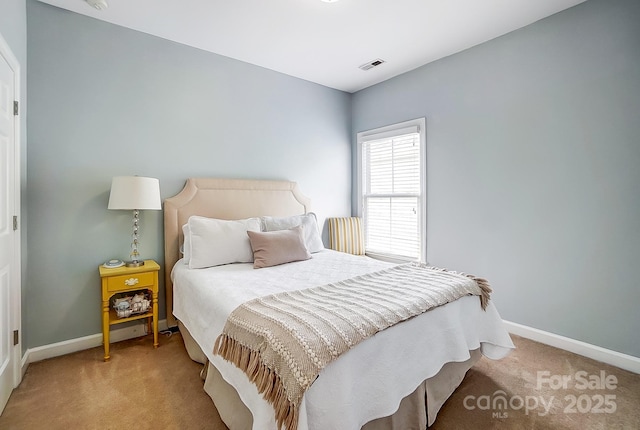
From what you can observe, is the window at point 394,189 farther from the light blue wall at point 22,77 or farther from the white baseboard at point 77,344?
the light blue wall at point 22,77

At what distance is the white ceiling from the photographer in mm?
2330

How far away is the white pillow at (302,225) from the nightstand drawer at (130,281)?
1.04 meters

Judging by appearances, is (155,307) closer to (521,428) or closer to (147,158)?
(147,158)

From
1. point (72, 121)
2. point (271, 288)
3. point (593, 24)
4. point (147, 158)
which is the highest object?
point (593, 24)

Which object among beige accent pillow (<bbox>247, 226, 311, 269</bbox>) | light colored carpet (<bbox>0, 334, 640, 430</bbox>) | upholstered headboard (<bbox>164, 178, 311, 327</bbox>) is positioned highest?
upholstered headboard (<bbox>164, 178, 311, 327</bbox>)

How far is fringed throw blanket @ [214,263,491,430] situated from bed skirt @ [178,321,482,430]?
27 centimetres

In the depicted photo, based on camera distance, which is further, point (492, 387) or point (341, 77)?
point (341, 77)

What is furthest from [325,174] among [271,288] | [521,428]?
[521,428]

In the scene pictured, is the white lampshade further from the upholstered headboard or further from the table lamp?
the upholstered headboard

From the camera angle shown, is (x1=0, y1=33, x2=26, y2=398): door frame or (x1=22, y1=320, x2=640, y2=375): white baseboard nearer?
(x1=0, y1=33, x2=26, y2=398): door frame

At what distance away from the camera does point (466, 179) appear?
3045 mm

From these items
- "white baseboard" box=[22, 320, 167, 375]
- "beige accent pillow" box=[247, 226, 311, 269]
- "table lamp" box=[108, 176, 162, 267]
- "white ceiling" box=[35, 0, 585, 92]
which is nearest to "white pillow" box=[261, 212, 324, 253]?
"beige accent pillow" box=[247, 226, 311, 269]

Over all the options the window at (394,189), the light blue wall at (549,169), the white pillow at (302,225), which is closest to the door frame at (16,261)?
the white pillow at (302,225)

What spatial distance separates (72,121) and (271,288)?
6.85 feet
